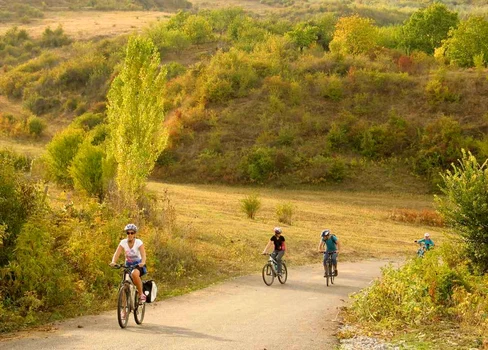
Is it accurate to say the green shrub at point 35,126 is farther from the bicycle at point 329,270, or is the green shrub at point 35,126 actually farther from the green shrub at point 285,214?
the bicycle at point 329,270

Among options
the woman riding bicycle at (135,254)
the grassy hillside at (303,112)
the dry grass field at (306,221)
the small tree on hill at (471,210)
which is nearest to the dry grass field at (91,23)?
the grassy hillside at (303,112)

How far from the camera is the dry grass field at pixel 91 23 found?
103250 mm

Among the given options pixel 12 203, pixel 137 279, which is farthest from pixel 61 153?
pixel 137 279

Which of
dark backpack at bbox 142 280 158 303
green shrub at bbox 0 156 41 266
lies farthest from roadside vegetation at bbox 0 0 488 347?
dark backpack at bbox 142 280 158 303

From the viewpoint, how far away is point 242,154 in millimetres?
56031

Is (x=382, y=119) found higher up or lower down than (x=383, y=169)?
higher up

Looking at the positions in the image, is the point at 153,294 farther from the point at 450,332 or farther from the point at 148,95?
the point at 148,95

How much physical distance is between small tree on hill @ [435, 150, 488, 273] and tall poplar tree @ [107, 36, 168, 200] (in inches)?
511

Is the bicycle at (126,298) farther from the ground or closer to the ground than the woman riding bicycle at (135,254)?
closer to the ground

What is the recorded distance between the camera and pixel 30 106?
75375 millimetres

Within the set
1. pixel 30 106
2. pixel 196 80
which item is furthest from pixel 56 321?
pixel 30 106

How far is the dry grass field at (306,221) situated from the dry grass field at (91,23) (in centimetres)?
5989

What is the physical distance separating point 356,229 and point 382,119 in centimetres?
2548

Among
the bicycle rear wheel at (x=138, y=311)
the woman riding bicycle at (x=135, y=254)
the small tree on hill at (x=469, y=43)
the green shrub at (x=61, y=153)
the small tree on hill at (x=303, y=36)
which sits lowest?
the bicycle rear wheel at (x=138, y=311)
